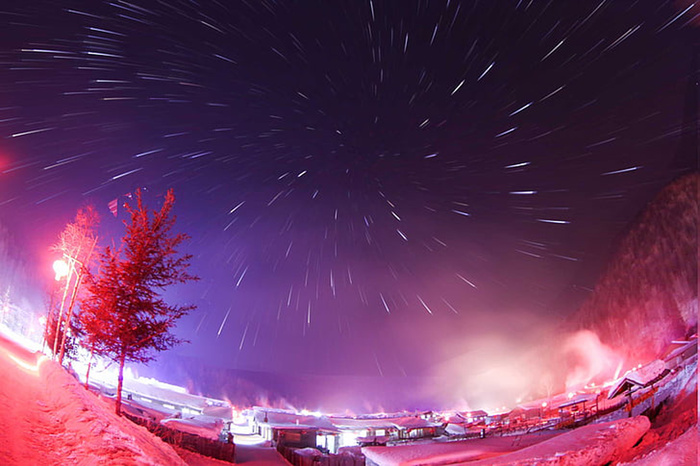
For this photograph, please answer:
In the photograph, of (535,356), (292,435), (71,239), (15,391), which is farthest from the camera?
(535,356)

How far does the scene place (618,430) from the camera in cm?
1497

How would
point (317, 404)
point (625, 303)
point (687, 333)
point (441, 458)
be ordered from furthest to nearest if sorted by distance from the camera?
point (317, 404), point (625, 303), point (687, 333), point (441, 458)

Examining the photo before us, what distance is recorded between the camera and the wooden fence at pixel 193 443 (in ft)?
59.6

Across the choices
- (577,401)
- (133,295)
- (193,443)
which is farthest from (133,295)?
(577,401)

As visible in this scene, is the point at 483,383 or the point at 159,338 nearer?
the point at 159,338

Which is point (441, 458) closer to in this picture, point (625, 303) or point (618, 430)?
point (618, 430)

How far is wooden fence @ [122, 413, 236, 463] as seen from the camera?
59.6 ft

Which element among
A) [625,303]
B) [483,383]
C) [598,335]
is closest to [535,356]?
[598,335]

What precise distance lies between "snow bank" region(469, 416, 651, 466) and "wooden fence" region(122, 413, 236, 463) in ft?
41.8

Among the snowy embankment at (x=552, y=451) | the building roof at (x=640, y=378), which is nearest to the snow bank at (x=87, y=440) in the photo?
the snowy embankment at (x=552, y=451)

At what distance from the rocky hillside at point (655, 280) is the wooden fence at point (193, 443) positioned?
55476mm

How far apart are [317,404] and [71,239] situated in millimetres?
193254

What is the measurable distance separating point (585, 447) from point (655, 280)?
210ft

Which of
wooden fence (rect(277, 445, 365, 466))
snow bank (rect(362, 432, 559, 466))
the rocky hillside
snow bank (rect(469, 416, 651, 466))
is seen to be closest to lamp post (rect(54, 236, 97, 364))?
wooden fence (rect(277, 445, 365, 466))
